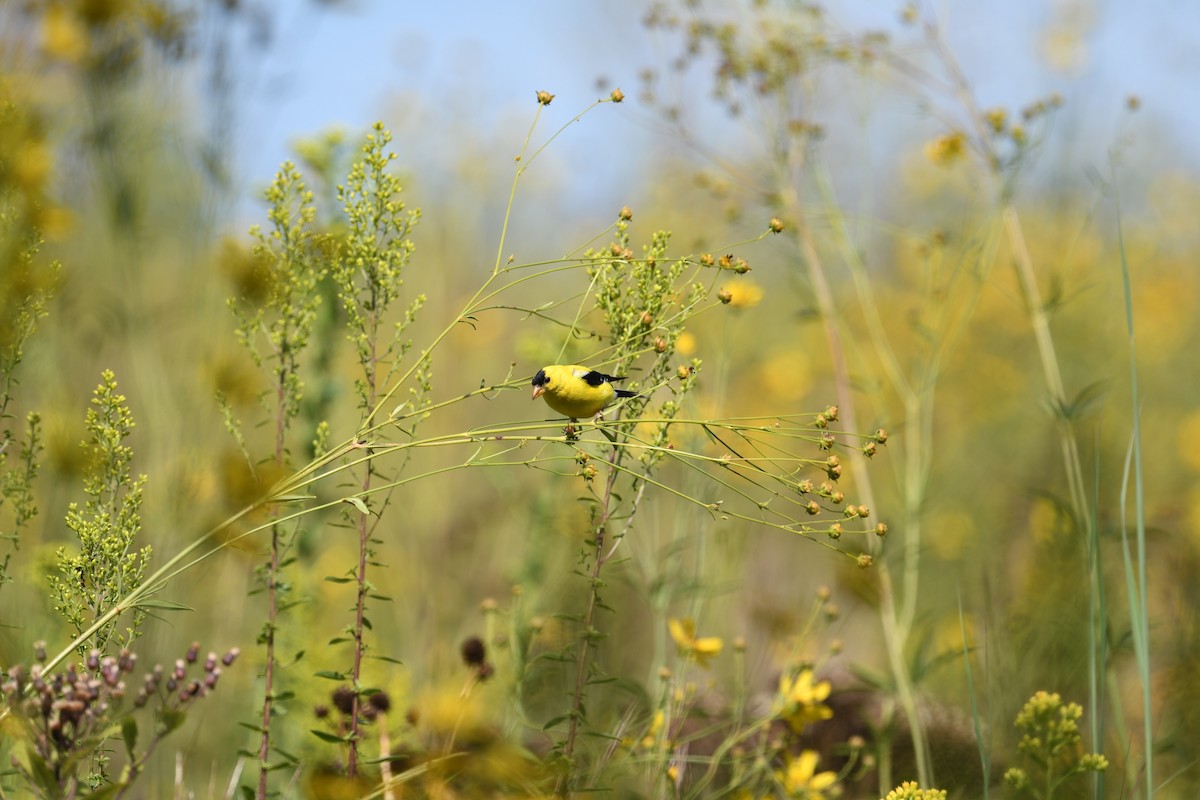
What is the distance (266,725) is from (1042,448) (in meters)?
5.33

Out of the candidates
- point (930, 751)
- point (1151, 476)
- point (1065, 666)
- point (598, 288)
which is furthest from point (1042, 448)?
point (598, 288)

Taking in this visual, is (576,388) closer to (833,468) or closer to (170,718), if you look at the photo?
(833,468)

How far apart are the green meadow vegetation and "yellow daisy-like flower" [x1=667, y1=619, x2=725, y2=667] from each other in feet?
0.04

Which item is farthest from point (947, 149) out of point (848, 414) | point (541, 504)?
point (541, 504)

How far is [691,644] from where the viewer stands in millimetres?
2252

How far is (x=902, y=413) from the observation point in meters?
6.74

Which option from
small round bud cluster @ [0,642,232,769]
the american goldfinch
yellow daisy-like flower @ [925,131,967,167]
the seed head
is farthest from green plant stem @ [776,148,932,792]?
small round bud cluster @ [0,642,232,769]

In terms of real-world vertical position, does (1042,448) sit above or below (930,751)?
above

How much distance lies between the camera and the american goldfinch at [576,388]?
5.63 ft

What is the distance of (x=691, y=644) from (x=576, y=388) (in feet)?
2.59

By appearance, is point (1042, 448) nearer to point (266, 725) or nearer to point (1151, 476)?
point (1151, 476)

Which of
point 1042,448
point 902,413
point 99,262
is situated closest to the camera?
point 1042,448

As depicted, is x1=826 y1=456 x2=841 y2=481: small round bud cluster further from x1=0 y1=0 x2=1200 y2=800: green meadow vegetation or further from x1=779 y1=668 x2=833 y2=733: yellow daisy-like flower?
x1=779 y1=668 x2=833 y2=733: yellow daisy-like flower

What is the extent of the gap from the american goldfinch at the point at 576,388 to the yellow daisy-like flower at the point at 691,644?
0.67 m
